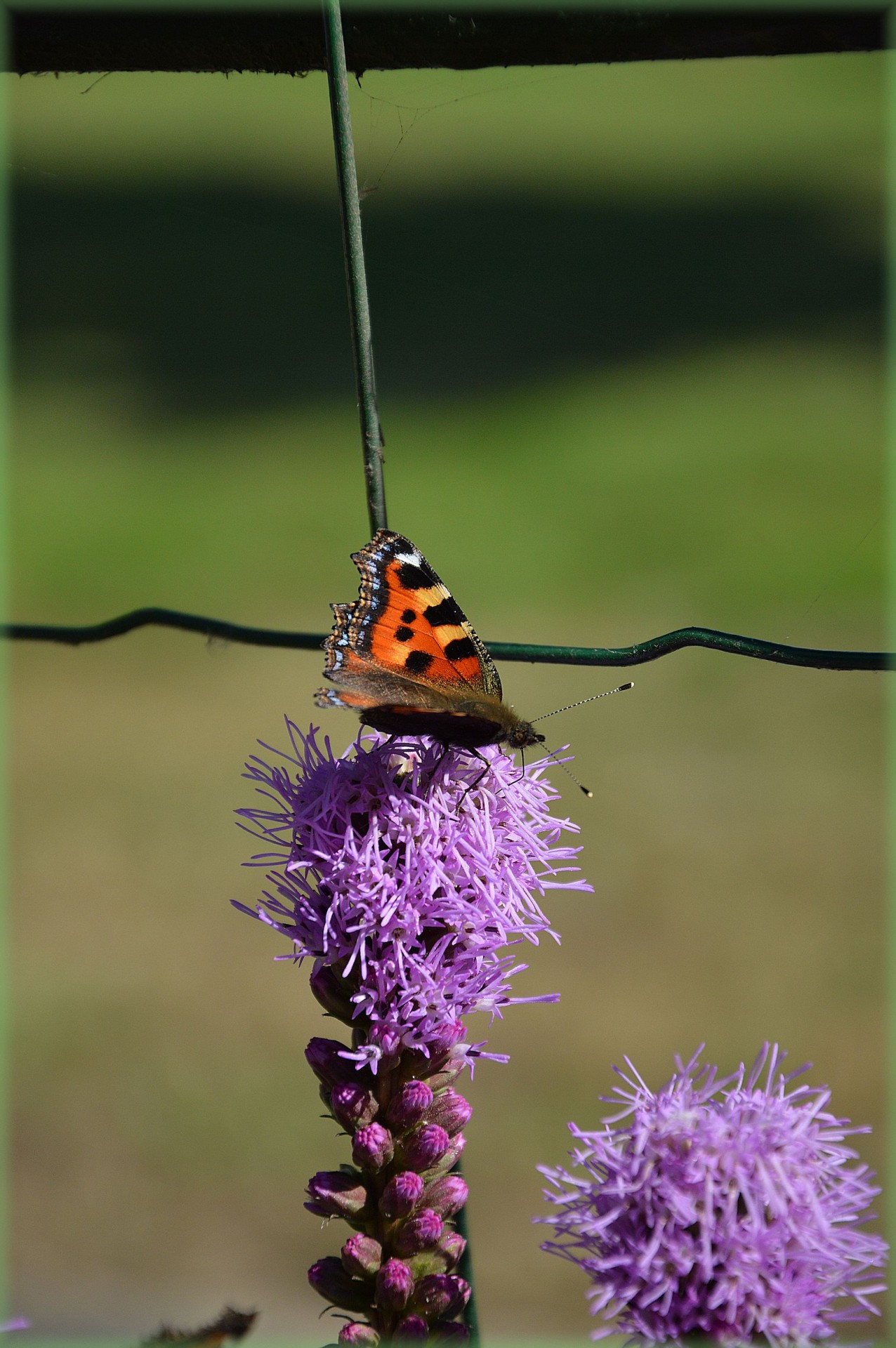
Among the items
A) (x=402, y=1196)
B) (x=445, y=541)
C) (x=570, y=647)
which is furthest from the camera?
(x=445, y=541)

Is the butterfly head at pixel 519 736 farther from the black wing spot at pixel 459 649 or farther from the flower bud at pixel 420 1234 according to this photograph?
the flower bud at pixel 420 1234

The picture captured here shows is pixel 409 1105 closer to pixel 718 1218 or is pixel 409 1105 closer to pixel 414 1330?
pixel 414 1330

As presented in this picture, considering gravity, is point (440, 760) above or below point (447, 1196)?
above

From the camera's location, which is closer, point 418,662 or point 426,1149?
point 426,1149

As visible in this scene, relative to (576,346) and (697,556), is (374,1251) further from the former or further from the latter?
(576,346)

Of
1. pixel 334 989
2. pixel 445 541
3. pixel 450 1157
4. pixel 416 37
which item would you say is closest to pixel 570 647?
pixel 334 989

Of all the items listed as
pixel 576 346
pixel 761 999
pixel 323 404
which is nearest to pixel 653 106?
pixel 576 346
